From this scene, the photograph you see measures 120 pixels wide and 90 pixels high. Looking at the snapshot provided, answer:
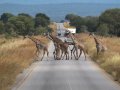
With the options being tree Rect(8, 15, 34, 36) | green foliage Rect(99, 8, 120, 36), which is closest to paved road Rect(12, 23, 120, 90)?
tree Rect(8, 15, 34, 36)

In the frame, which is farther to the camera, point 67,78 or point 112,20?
point 112,20

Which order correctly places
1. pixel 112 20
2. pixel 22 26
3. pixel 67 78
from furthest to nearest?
pixel 112 20 < pixel 22 26 < pixel 67 78

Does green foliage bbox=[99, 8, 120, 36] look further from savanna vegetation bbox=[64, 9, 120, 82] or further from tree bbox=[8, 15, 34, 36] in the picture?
tree bbox=[8, 15, 34, 36]

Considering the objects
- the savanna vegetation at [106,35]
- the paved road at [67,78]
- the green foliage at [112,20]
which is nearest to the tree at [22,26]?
the savanna vegetation at [106,35]

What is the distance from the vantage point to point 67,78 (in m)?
24.2

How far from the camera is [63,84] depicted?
21.7 meters

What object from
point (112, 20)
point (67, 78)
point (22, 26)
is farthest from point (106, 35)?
point (67, 78)

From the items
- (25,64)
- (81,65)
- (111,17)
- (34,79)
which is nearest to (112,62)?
(81,65)

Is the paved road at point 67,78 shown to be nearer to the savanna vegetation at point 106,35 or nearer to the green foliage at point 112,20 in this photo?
the savanna vegetation at point 106,35

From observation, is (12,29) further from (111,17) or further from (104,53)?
(104,53)

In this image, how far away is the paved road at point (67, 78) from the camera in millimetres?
20750

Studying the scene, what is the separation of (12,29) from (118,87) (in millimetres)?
76528

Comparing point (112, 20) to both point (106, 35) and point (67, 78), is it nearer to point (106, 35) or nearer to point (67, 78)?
point (106, 35)

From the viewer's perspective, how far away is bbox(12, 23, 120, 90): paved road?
2075cm
